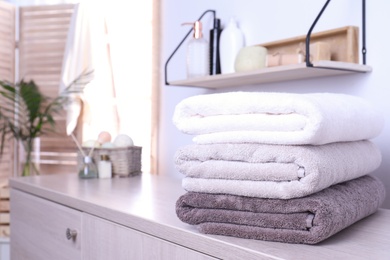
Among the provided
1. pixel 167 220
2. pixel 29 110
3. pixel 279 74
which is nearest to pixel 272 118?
pixel 167 220

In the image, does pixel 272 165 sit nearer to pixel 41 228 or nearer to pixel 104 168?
pixel 41 228

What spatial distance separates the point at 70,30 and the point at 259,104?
1.69 metres

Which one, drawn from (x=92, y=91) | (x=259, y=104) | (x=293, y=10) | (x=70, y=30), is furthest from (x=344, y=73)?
(x=70, y=30)

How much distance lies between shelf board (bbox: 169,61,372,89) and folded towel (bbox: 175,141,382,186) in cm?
37

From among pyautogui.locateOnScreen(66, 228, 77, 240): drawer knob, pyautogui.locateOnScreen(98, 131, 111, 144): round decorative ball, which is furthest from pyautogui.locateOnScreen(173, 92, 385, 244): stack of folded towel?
pyautogui.locateOnScreen(98, 131, 111, 144): round decorative ball

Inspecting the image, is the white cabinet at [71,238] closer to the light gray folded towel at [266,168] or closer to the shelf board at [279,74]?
the light gray folded towel at [266,168]

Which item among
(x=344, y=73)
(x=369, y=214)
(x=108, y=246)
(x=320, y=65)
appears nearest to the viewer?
(x=369, y=214)

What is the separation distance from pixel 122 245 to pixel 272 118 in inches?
17.2

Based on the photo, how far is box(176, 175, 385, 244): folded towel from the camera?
2.01 ft

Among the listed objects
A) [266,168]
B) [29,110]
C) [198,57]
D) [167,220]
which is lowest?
[167,220]

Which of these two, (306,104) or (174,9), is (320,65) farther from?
(174,9)

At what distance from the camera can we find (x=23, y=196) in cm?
135

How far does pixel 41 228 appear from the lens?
48.3 inches

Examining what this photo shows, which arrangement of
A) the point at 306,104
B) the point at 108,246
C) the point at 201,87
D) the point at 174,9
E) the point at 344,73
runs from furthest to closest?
the point at 174,9 → the point at 201,87 → the point at 344,73 → the point at 108,246 → the point at 306,104
